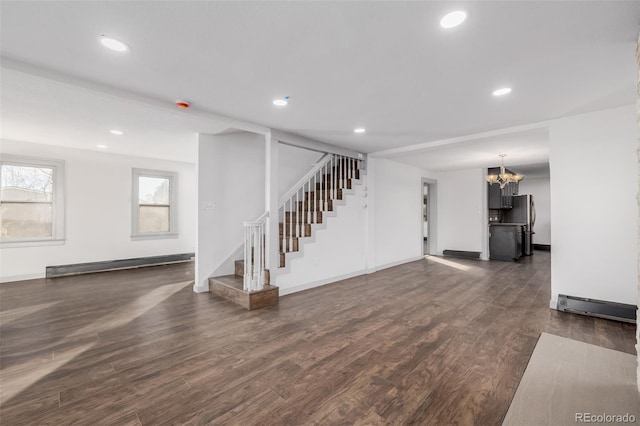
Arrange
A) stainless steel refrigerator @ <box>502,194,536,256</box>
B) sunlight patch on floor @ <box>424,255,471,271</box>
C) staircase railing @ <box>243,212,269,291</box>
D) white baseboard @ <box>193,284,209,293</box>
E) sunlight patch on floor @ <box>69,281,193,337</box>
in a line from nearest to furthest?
sunlight patch on floor @ <box>69,281,193,337</box> < staircase railing @ <box>243,212,269,291</box> < white baseboard @ <box>193,284,209,293</box> < sunlight patch on floor @ <box>424,255,471,271</box> < stainless steel refrigerator @ <box>502,194,536,256</box>

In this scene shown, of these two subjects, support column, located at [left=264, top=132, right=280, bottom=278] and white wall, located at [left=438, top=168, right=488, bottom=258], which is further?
white wall, located at [left=438, top=168, right=488, bottom=258]

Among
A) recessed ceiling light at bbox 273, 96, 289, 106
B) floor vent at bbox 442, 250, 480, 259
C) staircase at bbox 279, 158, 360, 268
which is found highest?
recessed ceiling light at bbox 273, 96, 289, 106

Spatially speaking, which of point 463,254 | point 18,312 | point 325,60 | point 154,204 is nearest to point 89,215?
point 154,204

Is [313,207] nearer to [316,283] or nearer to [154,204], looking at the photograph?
[316,283]

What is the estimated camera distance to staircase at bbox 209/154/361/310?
3.86 metres

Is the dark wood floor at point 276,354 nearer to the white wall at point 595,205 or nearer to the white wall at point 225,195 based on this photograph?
the white wall at point 595,205

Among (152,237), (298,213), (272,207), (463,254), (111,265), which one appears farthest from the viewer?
(463,254)

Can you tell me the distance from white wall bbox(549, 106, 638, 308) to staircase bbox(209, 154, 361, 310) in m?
3.14

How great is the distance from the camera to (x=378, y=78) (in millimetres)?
2646

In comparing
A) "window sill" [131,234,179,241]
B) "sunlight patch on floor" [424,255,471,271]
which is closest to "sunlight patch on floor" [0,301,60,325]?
"window sill" [131,234,179,241]

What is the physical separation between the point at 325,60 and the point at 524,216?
8682mm

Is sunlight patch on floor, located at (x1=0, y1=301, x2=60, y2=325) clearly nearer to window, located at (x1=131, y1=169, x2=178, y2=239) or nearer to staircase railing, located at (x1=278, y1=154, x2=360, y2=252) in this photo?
window, located at (x1=131, y1=169, x2=178, y2=239)

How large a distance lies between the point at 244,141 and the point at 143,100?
2134 mm

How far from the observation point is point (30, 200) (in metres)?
5.27
